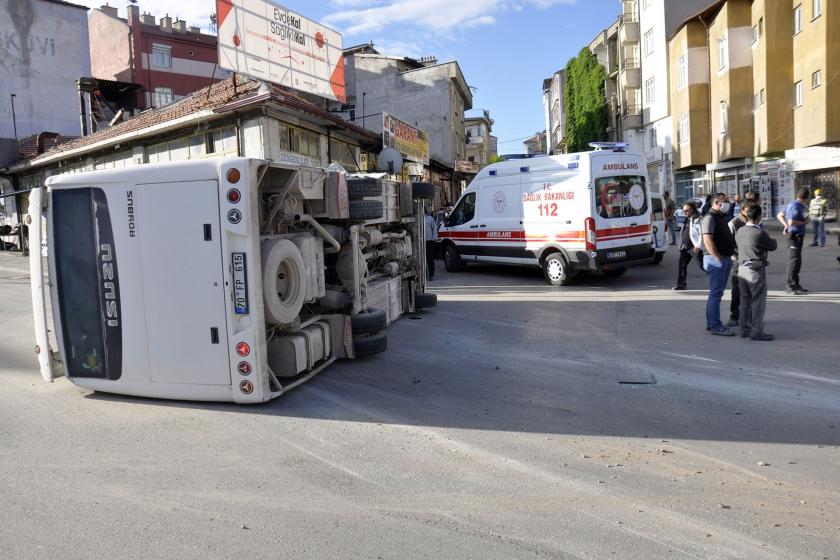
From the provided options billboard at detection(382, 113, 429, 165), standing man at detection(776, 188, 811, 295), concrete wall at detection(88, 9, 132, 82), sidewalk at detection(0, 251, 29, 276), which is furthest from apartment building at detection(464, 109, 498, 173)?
standing man at detection(776, 188, 811, 295)

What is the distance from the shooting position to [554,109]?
74.8m

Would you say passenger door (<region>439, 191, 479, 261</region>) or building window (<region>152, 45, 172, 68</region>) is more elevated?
building window (<region>152, 45, 172, 68</region>)

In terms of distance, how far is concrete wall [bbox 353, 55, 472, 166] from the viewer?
44.2 meters

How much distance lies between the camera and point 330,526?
368 centimetres

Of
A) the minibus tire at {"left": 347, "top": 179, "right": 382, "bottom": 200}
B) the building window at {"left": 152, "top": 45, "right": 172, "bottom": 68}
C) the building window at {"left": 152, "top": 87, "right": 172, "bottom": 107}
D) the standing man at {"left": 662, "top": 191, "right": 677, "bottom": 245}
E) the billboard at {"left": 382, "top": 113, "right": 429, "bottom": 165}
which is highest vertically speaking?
the building window at {"left": 152, "top": 45, "right": 172, "bottom": 68}

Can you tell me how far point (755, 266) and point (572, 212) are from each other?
5.68 metres

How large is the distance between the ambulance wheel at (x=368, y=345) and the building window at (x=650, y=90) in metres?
37.9

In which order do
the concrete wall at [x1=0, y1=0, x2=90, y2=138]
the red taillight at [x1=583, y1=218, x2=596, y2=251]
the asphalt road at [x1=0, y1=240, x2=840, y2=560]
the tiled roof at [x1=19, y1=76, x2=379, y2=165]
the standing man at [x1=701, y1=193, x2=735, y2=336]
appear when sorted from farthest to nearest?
the concrete wall at [x1=0, y1=0, x2=90, y2=138] → the tiled roof at [x1=19, y1=76, x2=379, y2=165] → the red taillight at [x1=583, y1=218, x2=596, y2=251] → the standing man at [x1=701, y1=193, x2=735, y2=336] → the asphalt road at [x1=0, y1=240, x2=840, y2=560]

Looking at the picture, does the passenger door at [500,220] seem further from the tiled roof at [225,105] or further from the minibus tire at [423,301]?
the tiled roof at [225,105]

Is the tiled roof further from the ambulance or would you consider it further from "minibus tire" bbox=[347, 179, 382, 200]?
"minibus tire" bbox=[347, 179, 382, 200]

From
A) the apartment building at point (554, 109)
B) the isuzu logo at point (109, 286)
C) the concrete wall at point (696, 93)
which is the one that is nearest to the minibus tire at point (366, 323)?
the isuzu logo at point (109, 286)

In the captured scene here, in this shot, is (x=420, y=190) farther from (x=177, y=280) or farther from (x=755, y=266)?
(x=177, y=280)

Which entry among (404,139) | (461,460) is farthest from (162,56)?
(461,460)

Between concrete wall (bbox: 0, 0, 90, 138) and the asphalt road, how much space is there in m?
33.6
